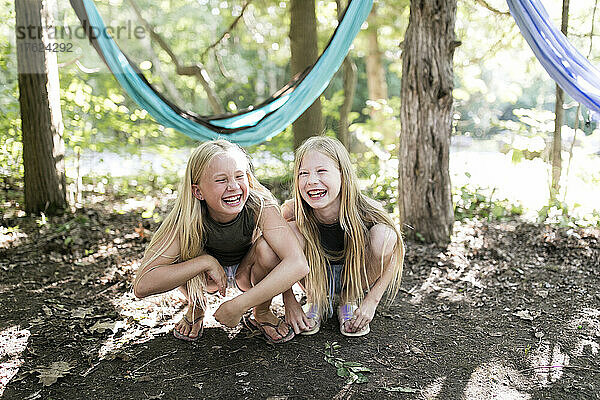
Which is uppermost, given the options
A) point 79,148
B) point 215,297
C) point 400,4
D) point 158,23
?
point 158,23

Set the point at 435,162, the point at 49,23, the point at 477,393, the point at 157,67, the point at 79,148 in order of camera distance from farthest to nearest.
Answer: the point at 157,67 → the point at 79,148 → the point at 49,23 → the point at 435,162 → the point at 477,393

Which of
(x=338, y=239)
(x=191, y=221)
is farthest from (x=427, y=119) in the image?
(x=191, y=221)

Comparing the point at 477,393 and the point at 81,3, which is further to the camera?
the point at 81,3

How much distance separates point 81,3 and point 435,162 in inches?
79.3

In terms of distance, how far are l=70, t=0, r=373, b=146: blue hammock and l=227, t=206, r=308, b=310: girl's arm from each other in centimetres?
90

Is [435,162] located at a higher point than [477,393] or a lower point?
higher

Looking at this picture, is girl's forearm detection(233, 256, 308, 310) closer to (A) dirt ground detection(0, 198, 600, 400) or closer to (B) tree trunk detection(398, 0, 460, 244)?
(A) dirt ground detection(0, 198, 600, 400)

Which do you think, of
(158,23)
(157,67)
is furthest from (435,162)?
(158,23)

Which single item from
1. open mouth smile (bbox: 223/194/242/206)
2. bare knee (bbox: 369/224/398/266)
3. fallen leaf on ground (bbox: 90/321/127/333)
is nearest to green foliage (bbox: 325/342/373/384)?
bare knee (bbox: 369/224/398/266)

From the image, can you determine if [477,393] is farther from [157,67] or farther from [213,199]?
[157,67]

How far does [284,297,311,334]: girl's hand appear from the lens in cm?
→ 183

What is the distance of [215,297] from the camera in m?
2.25

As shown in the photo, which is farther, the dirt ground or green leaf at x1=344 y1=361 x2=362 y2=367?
green leaf at x1=344 y1=361 x2=362 y2=367

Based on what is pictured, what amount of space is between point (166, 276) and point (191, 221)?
195mm
